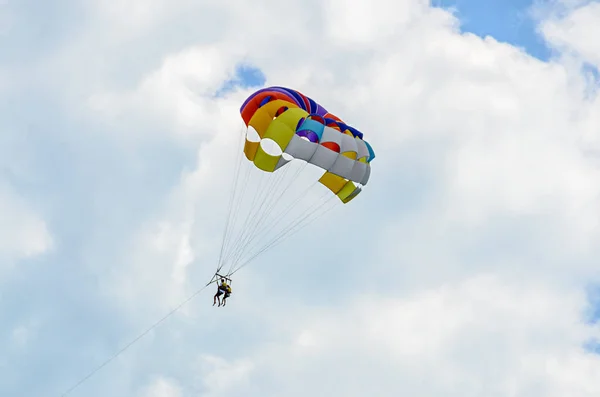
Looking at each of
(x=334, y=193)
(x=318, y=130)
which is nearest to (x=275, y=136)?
(x=318, y=130)

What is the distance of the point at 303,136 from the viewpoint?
3509cm

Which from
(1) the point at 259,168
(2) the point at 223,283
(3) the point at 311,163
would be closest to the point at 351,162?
(3) the point at 311,163

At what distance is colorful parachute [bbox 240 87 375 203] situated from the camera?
34781 millimetres

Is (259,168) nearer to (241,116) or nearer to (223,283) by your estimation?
(241,116)

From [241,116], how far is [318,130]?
15.3 ft

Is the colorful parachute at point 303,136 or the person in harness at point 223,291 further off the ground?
the colorful parachute at point 303,136

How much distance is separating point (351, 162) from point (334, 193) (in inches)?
116

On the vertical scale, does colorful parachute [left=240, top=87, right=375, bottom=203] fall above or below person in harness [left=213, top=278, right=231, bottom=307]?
above

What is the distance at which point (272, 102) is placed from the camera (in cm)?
3581

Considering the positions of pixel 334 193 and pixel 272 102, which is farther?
pixel 334 193

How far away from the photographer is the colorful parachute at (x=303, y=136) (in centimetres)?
3478

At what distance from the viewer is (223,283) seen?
34.2 meters

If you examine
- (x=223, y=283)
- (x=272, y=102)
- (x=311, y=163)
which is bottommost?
(x=223, y=283)

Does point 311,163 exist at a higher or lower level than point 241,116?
lower
